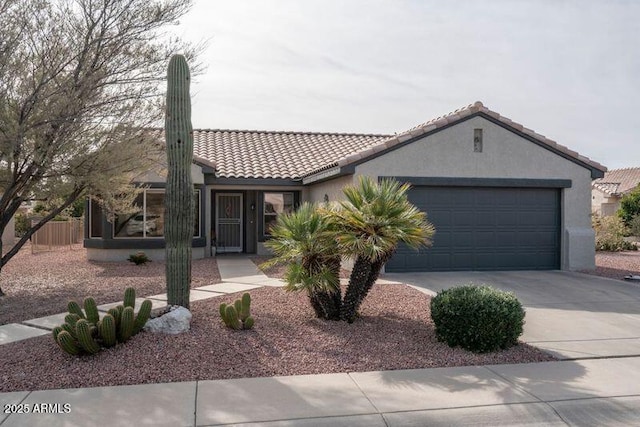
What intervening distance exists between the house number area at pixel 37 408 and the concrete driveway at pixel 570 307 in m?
5.73

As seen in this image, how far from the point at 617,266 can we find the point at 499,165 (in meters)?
5.47

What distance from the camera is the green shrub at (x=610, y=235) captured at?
72.6 ft

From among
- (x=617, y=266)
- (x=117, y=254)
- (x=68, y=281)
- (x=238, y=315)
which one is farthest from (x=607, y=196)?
(x=238, y=315)

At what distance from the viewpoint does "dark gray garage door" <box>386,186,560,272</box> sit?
13.9m

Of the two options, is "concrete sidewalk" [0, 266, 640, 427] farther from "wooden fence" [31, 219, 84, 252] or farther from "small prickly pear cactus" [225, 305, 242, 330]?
"wooden fence" [31, 219, 84, 252]

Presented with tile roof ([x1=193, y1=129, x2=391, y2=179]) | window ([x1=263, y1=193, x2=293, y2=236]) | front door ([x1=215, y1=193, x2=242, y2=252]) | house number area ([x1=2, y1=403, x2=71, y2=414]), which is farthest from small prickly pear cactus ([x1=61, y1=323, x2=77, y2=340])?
front door ([x1=215, y1=193, x2=242, y2=252])

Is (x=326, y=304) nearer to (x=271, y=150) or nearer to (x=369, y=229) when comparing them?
(x=369, y=229)

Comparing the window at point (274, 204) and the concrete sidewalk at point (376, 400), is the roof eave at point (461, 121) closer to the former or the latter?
the window at point (274, 204)

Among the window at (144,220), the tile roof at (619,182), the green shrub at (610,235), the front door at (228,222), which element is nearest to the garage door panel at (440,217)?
the window at (144,220)

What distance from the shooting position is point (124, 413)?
488 cm

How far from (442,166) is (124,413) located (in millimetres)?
10638

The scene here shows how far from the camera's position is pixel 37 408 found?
4961mm

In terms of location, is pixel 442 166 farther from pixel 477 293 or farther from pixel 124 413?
pixel 124 413

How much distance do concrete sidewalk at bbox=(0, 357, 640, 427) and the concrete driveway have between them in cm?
120
